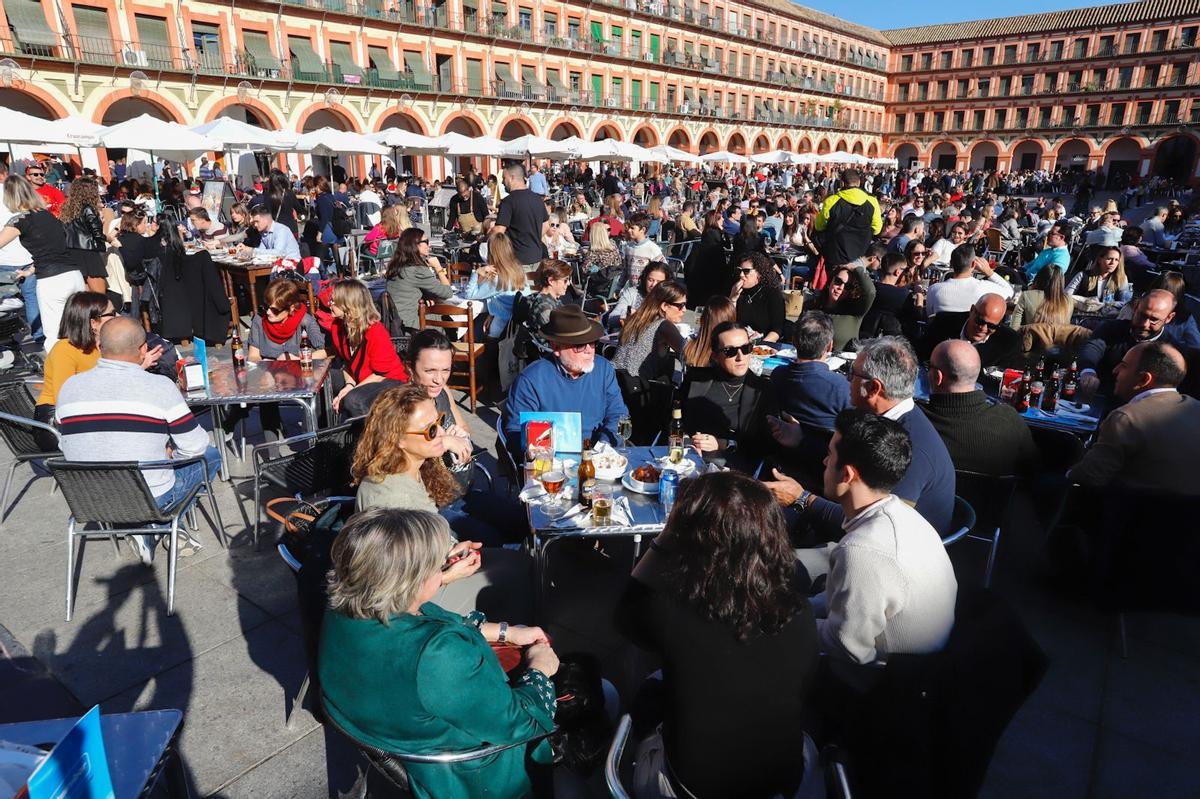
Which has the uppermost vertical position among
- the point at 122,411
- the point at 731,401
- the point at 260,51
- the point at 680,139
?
the point at 260,51

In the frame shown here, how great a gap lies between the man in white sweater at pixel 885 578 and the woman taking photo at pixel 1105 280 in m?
5.45

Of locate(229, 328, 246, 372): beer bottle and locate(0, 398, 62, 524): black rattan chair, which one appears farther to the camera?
locate(229, 328, 246, 372): beer bottle

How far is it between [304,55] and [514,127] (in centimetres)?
1005

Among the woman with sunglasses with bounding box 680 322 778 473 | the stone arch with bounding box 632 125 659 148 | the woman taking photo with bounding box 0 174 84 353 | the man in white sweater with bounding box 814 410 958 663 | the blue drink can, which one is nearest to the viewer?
the man in white sweater with bounding box 814 410 958 663

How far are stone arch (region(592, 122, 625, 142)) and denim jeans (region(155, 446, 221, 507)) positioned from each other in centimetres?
3290

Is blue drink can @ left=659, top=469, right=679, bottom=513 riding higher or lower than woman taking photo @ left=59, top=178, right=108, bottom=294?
lower

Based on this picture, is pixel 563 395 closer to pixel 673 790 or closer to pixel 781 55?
pixel 673 790

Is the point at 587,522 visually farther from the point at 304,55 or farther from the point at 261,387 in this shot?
the point at 304,55

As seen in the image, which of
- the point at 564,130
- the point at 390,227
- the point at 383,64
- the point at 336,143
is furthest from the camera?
the point at 564,130

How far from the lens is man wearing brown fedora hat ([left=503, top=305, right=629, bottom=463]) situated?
3598 mm

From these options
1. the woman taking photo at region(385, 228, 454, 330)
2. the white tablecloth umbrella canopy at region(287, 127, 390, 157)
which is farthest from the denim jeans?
the white tablecloth umbrella canopy at region(287, 127, 390, 157)

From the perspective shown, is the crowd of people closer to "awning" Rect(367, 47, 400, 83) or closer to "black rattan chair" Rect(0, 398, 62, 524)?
"black rattan chair" Rect(0, 398, 62, 524)

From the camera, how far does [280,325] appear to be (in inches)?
188

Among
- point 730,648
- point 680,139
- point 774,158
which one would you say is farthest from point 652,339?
point 680,139
